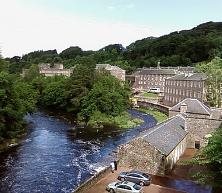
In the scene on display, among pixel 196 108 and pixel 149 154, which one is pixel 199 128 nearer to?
pixel 196 108

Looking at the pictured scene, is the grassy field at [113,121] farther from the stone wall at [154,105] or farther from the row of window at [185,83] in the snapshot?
the row of window at [185,83]

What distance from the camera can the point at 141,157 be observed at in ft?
139

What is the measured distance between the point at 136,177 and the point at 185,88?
6790 centimetres

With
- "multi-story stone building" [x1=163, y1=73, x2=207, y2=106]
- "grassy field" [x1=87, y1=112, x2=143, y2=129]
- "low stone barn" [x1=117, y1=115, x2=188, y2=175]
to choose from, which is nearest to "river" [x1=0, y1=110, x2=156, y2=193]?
"grassy field" [x1=87, y1=112, x2=143, y2=129]

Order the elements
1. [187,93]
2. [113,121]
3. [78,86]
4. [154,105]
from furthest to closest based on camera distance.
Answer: [154,105]
[187,93]
[78,86]
[113,121]

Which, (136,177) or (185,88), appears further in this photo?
(185,88)

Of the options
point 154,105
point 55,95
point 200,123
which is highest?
point 200,123

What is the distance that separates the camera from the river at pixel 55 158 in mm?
42719

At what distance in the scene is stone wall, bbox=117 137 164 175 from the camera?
41.8m

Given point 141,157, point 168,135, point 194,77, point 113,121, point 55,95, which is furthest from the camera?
point 55,95

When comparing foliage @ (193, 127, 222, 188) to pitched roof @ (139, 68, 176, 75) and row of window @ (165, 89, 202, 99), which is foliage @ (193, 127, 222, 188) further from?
pitched roof @ (139, 68, 176, 75)

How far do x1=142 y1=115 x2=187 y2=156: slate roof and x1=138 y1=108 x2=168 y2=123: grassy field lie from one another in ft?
101

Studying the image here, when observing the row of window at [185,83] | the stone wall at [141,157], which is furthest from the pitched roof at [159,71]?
the stone wall at [141,157]

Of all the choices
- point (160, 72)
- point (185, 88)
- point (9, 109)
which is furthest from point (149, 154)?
point (160, 72)
